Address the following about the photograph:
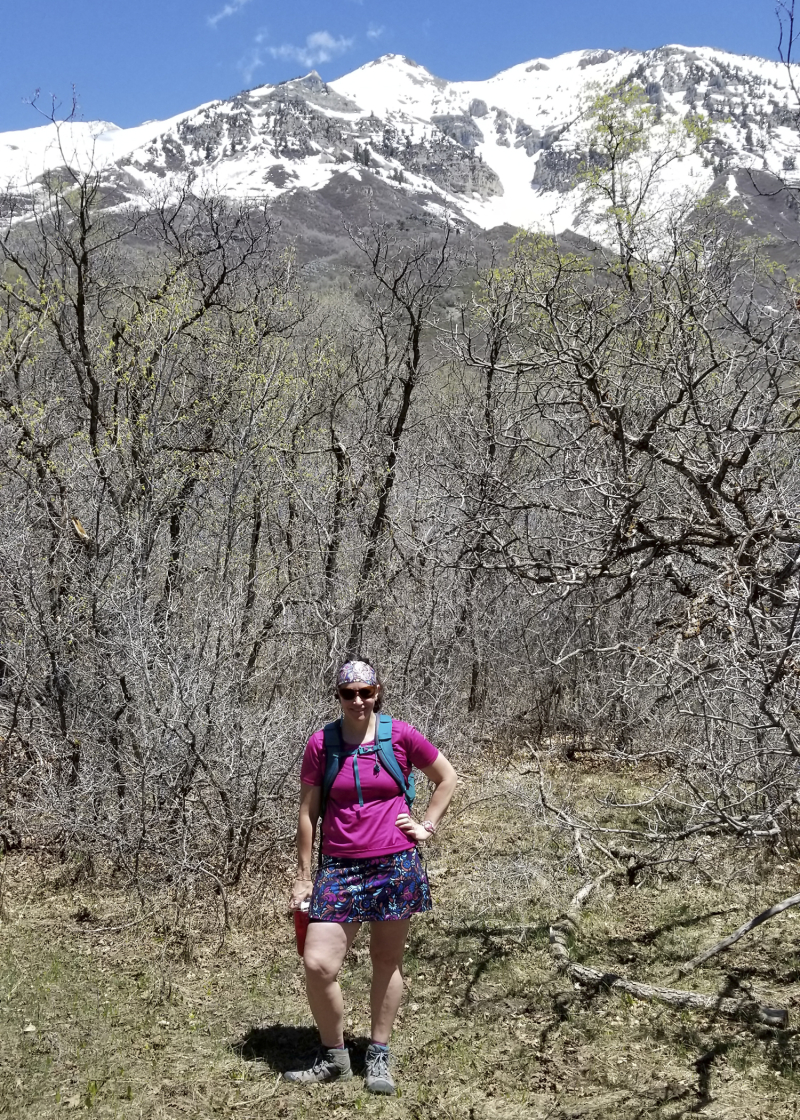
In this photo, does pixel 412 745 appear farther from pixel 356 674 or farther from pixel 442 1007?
pixel 442 1007

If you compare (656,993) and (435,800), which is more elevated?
(435,800)

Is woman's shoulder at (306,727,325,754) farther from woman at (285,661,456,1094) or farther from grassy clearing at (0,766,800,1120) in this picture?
grassy clearing at (0,766,800,1120)

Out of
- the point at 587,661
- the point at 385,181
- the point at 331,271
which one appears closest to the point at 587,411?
the point at 587,661

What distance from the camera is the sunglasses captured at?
329 cm

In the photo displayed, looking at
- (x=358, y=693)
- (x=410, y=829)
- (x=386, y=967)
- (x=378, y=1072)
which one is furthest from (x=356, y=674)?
(x=378, y=1072)

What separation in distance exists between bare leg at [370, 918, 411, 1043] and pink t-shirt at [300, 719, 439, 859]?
302mm

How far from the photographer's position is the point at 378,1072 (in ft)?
11.2

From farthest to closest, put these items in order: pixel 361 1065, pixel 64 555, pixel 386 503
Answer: pixel 386 503 < pixel 64 555 < pixel 361 1065

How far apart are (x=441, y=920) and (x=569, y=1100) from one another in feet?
6.51

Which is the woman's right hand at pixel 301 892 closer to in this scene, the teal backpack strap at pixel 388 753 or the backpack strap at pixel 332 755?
the backpack strap at pixel 332 755

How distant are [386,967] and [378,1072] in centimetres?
43

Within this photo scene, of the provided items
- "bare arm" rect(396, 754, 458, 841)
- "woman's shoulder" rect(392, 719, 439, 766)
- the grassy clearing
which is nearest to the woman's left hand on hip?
"bare arm" rect(396, 754, 458, 841)

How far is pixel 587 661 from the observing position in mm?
10688

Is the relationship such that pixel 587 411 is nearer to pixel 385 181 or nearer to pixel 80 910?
pixel 80 910
